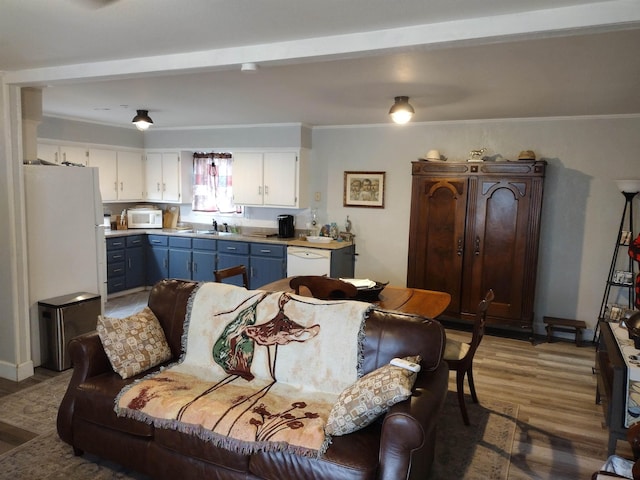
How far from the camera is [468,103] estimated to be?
4184 millimetres

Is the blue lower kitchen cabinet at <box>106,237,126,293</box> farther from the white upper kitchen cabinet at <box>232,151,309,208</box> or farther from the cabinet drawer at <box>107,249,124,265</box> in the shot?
the white upper kitchen cabinet at <box>232,151,309,208</box>

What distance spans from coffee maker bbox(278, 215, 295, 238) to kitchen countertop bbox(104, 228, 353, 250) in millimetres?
109

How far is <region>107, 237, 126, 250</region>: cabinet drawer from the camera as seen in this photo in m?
6.04

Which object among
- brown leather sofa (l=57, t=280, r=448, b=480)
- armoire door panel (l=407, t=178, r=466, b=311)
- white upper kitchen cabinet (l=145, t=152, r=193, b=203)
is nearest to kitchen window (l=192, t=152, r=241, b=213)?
white upper kitchen cabinet (l=145, t=152, r=193, b=203)

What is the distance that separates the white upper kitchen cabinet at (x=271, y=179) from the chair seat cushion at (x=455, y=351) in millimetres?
3231

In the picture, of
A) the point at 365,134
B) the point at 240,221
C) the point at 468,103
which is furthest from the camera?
the point at 240,221

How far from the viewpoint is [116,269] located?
6156mm

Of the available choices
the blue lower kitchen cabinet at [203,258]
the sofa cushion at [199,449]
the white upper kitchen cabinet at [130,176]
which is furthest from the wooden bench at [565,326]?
the white upper kitchen cabinet at [130,176]

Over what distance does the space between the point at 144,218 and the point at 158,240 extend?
527 mm

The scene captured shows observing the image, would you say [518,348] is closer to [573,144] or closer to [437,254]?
[437,254]

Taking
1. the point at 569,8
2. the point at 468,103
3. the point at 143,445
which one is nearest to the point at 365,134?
the point at 468,103

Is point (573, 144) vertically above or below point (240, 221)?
above

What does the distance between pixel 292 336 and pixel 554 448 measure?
181cm

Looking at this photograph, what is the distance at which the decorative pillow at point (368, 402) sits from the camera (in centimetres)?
199
